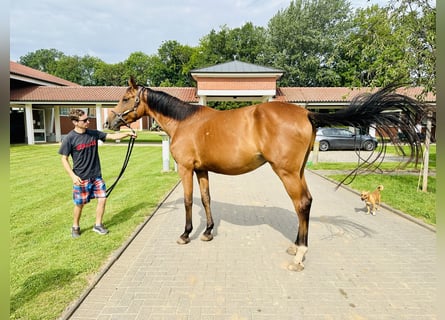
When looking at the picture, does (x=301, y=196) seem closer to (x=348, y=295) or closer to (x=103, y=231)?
(x=348, y=295)

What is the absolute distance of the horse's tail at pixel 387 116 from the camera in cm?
303

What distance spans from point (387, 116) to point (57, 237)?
5162 mm

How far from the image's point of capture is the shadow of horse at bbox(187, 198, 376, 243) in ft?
15.1

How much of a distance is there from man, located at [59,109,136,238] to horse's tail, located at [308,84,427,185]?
127 inches

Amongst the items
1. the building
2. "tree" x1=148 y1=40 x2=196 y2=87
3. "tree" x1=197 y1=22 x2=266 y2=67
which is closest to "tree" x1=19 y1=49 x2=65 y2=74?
"tree" x1=148 y1=40 x2=196 y2=87

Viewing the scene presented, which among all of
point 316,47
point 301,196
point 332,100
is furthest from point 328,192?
point 316,47

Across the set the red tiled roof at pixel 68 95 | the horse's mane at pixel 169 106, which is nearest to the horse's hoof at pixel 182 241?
the horse's mane at pixel 169 106

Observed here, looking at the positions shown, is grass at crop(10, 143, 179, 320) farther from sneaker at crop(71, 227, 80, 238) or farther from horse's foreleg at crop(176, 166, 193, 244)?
horse's foreleg at crop(176, 166, 193, 244)

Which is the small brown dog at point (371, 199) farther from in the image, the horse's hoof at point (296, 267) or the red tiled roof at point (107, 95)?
the red tiled roof at point (107, 95)

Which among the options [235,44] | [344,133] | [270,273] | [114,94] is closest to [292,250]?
[270,273]

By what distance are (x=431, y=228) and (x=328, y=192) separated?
2946 millimetres

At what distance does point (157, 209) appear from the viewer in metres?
5.89

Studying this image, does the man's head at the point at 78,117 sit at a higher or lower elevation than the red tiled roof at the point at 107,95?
lower

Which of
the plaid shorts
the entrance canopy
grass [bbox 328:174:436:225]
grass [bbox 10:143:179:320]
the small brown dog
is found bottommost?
grass [bbox 10:143:179:320]
